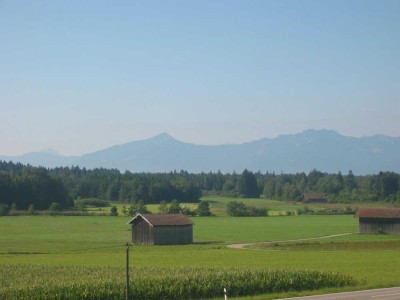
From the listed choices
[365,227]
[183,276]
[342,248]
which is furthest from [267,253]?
A: [365,227]

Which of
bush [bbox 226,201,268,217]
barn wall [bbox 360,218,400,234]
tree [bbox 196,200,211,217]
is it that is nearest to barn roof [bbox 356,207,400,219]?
barn wall [bbox 360,218,400,234]

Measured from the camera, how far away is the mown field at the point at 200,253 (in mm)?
42344

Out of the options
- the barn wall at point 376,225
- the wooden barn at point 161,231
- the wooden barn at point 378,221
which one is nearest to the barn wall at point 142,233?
the wooden barn at point 161,231

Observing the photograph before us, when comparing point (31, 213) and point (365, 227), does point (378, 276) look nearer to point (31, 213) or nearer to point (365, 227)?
point (365, 227)

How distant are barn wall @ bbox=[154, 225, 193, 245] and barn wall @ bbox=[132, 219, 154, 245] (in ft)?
3.06

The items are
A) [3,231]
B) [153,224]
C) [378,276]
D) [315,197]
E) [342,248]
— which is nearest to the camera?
[378,276]

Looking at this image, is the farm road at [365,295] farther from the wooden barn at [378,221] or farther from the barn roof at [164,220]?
the wooden barn at [378,221]

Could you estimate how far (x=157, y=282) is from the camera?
123 feet

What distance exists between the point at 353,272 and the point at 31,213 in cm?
Result: 10426

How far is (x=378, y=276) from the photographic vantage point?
150 ft

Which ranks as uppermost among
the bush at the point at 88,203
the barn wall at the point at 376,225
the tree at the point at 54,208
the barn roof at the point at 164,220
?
the bush at the point at 88,203

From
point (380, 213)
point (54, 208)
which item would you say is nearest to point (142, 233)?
A: point (380, 213)

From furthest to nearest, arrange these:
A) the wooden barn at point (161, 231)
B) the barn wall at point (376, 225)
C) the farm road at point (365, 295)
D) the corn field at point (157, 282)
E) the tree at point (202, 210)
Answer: the tree at point (202, 210) < the barn wall at point (376, 225) < the wooden barn at point (161, 231) < the corn field at point (157, 282) < the farm road at point (365, 295)

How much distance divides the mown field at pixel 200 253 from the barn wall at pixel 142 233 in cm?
157
